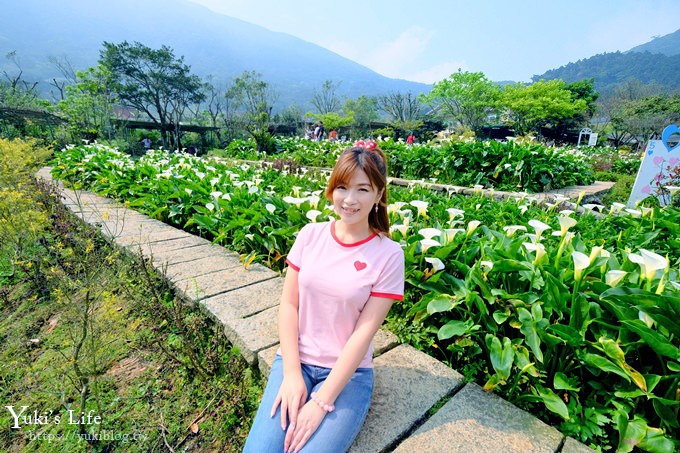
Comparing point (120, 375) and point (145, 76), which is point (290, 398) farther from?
point (145, 76)

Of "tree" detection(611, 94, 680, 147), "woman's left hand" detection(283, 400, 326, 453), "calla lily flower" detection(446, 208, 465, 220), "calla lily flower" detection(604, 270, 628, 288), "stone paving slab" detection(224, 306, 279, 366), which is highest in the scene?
"tree" detection(611, 94, 680, 147)

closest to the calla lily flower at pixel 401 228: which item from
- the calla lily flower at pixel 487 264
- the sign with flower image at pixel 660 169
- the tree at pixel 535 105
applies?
the calla lily flower at pixel 487 264

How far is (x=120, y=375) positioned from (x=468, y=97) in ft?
136

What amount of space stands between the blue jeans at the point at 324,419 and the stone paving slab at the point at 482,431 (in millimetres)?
202

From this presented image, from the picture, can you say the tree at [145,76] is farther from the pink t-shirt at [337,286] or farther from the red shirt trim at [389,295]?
the red shirt trim at [389,295]

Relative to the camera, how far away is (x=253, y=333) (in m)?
1.94

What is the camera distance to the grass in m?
1.67

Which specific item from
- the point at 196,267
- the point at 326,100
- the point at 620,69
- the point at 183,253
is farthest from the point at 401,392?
the point at 620,69

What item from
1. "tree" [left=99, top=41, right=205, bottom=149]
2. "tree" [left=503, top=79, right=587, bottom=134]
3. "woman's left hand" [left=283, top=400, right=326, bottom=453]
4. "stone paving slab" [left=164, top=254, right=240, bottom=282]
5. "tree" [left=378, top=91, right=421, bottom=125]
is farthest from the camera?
"tree" [left=378, top=91, right=421, bottom=125]

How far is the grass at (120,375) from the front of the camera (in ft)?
5.47

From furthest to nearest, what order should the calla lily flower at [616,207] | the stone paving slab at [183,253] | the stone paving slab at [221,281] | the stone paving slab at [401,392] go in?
the calla lily flower at [616,207] < the stone paving slab at [183,253] < the stone paving slab at [221,281] < the stone paving slab at [401,392]

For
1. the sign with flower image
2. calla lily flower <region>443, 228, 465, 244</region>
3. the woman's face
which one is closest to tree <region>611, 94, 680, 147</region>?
the sign with flower image

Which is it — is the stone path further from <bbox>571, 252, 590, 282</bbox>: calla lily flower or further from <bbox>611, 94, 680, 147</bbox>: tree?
<bbox>611, 94, 680, 147</bbox>: tree

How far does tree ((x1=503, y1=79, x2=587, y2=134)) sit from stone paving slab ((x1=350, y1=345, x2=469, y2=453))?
36925 mm
